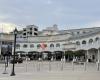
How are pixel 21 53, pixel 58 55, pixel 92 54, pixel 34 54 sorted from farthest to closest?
pixel 21 53
pixel 34 54
pixel 58 55
pixel 92 54

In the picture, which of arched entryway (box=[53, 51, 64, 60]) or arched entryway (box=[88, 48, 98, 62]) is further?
arched entryway (box=[53, 51, 64, 60])

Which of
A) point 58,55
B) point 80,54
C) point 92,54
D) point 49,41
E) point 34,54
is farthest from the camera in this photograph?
point 34,54

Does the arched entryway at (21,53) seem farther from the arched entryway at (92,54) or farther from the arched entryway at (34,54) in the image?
the arched entryway at (92,54)

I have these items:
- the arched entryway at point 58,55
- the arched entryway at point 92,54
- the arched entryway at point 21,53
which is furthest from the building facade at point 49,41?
the arched entryway at point 92,54

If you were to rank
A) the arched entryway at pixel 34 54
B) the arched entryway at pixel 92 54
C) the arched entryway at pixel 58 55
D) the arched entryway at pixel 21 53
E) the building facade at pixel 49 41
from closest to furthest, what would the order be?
the arched entryway at pixel 92 54, the building facade at pixel 49 41, the arched entryway at pixel 58 55, the arched entryway at pixel 21 53, the arched entryway at pixel 34 54

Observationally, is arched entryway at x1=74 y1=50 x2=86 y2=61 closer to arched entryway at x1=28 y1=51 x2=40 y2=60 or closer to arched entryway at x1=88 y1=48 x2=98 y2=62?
arched entryway at x1=88 y1=48 x2=98 y2=62

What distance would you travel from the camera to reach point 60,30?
152 metres

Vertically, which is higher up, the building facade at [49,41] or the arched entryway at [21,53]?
the building facade at [49,41]

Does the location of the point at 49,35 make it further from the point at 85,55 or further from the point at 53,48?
the point at 85,55

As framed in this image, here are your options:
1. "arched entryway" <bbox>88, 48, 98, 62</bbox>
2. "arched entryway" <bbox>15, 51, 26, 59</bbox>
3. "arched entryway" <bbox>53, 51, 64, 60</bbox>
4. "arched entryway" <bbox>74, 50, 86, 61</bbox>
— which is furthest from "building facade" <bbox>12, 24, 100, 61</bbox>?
"arched entryway" <bbox>88, 48, 98, 62</bbox>

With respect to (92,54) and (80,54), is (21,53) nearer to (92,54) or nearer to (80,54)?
(80,54)

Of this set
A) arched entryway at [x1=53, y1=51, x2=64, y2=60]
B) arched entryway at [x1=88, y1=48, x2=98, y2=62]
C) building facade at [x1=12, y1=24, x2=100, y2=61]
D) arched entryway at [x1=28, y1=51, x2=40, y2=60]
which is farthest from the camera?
arched entryway at [x1=28, y1=51, x2=40, y2=60]

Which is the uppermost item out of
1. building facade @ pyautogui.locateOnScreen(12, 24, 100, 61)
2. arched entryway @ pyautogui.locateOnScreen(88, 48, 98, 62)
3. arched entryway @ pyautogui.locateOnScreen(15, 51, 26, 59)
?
building facade @ pyautogui.locateOnScreen(12, 24, 100, 61)

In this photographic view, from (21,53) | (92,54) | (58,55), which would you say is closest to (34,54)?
(21,53)
